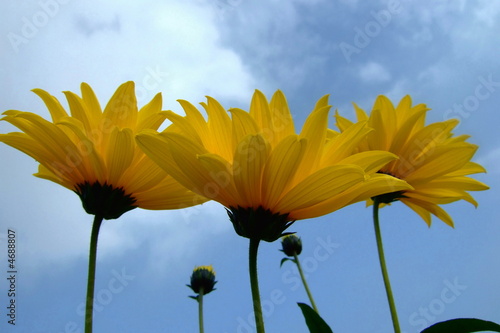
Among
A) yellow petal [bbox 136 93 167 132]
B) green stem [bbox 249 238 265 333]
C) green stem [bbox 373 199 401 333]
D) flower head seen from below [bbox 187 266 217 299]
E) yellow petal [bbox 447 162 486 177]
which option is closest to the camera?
green stem [bbox 249 238 265 333]

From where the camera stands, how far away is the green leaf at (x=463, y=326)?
1.13m

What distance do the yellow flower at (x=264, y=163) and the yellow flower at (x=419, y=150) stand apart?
1080mm

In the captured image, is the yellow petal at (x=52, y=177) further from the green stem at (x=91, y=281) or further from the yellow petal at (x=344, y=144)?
the yellow petal at (x=344, y=144)

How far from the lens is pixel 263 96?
1287mm

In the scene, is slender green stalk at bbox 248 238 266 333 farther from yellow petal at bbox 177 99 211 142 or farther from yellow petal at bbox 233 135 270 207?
yellow petal at bbox 177 99 211 142

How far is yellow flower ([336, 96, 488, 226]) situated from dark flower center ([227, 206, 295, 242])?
1.14 metres

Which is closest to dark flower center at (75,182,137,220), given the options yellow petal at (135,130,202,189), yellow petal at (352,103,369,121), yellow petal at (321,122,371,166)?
yellow petal at (135,130,202,189)

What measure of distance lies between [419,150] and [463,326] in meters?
1.36

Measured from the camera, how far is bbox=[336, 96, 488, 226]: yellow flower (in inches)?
89.3

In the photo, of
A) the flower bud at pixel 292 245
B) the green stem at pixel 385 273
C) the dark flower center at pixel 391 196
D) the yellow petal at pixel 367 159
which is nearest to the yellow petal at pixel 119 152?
the yellow petal at pixel 367 159

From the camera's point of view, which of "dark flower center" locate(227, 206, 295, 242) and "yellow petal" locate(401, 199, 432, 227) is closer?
"dark flower center" locate(227, 206, 295, 242)

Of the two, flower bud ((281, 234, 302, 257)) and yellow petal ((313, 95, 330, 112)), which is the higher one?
flower bud ((281, 234, 302, 257))

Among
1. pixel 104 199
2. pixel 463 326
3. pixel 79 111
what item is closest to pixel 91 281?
pixel 104 199

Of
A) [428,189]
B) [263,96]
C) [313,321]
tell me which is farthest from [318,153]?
[428,189]
